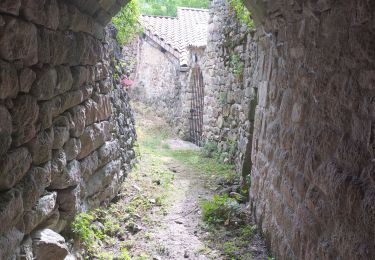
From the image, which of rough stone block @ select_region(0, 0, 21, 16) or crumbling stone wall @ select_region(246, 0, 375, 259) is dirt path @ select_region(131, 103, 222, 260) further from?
rough stone block @ select_region(0, 0, 21, 16)

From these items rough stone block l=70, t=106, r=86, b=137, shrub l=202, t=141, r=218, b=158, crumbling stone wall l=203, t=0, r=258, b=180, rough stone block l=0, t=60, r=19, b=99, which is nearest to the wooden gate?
crumbling stone wall l=203, t=0, r=258, b=180

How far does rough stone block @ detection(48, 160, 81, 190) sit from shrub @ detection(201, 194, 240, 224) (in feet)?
5.35

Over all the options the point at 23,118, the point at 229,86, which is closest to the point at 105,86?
the point at 23,118

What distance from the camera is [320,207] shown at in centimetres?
230

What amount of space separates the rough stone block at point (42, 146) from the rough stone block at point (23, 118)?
8cm

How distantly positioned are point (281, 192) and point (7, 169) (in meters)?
2.14

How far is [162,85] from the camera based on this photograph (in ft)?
39.2

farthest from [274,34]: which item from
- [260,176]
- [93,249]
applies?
[93,249]

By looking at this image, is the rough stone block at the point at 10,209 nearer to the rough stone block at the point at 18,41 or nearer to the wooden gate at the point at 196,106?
the rough stone block at the point at 18,41

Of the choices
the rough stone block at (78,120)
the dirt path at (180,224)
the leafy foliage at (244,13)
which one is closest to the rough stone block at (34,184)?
the rough stone block at (78,120)

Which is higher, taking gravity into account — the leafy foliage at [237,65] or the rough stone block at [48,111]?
the leafy foliage at [237,65]

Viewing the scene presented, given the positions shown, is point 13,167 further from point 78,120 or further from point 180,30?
point 180,30

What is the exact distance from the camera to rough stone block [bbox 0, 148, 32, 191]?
1.94 metres

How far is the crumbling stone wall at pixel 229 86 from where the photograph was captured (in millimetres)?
5629
